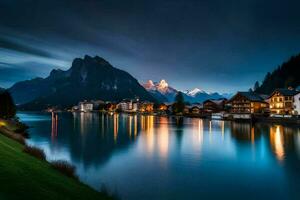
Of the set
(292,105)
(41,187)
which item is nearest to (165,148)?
(41,187)

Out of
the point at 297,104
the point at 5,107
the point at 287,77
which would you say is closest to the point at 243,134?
the point at 297,104

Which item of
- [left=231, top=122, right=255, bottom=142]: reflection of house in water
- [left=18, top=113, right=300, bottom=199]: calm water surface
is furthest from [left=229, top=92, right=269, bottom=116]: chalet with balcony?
[left=18, top=113, right=300, bottom=199]: calm water surface

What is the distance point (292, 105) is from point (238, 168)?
300 feet

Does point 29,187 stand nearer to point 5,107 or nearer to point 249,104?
point 5,107

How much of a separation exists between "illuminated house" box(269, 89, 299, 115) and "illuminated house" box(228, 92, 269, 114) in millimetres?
17250

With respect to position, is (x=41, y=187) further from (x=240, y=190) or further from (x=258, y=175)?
(x=258, y=175)

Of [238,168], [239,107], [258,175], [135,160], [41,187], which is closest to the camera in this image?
[41,187]

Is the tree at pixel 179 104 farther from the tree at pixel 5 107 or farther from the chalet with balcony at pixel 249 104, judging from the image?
the tree at pixel 5 107

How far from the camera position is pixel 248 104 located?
135500 mm

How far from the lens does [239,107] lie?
460 feet

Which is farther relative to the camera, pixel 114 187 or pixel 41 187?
pixel 114 187

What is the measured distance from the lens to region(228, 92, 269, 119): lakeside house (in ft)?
439

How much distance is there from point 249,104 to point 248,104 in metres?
0.69

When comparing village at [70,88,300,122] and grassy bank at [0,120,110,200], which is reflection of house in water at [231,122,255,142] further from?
grassy bank at [0,120,110,200]
